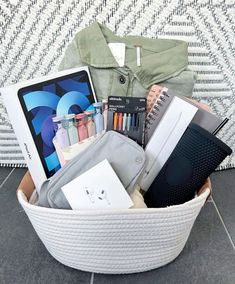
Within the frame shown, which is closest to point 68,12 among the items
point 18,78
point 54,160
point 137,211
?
point 18,78

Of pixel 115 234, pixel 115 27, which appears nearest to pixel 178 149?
pixel 115 234

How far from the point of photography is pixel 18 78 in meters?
0.60

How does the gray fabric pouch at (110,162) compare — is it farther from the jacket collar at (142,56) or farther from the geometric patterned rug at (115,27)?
the geometric patterned rug at (115,27)

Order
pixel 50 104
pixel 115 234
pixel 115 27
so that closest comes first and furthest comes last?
pixel 115 234 < pixel 50 104 < pixel 115 27

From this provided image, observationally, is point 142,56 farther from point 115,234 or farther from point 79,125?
point 115,234

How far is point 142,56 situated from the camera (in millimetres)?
513

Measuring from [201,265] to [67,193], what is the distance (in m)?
0.24

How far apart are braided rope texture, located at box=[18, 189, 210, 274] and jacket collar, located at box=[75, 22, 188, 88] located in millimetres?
220

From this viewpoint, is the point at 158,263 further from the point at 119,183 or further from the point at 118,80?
the point at 118,80

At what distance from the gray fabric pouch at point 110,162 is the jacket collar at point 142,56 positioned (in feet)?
0.47

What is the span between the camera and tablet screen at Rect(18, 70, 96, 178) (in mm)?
440

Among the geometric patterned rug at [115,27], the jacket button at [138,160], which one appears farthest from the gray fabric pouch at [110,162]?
the geometric patterned rug at [115,27]

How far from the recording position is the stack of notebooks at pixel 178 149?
399 millimetres

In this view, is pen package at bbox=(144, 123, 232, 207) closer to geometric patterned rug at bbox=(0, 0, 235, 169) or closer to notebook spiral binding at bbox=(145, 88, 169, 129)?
notebook spiral binding at bbox=(145, 88, 169, 129)
